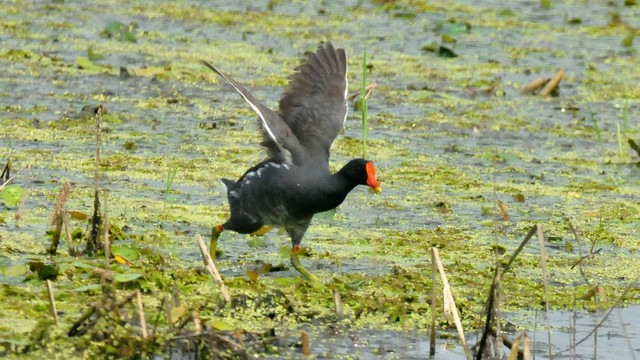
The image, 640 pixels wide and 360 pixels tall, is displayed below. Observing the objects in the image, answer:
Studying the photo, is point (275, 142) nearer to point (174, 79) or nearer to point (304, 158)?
point (304, 158)

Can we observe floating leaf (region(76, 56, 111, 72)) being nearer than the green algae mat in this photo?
No

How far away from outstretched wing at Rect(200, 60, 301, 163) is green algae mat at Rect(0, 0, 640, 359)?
56cm

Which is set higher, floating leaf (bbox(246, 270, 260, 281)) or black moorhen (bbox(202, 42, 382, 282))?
black moorhen (bbox(202, 42, 382, 282))

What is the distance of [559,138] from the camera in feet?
32.6

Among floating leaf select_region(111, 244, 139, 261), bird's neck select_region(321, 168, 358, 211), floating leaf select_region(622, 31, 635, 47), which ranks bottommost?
floating leaf select_region(111, 244, 139, 261)

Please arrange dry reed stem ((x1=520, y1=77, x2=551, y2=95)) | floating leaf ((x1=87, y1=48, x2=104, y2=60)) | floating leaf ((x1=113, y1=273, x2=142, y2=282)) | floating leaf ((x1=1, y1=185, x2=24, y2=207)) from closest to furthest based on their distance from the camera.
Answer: floating leaf ((x1=113, y1=273, x2=142, y2=282)) → floating leaf ((x1=1, y1=185, x2=24, y2=207)) → floating leaf ((x1=87, y1=48, x2=104, y2=60)) → dry reed stem ((x1=520, y1=77, x2=551, y2=95))

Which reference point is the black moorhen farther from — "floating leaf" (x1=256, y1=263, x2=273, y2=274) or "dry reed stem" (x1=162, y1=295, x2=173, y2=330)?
"dry reed stem" (x1=162, y1=295, x2=173, y2=330)

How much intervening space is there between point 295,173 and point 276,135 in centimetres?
21

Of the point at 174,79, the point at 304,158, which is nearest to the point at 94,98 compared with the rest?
the point at 174,79

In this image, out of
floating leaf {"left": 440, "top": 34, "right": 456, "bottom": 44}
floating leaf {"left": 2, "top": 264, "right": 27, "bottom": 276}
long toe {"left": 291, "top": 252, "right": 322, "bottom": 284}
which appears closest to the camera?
floating leaf {"left": 2, "top": 264, "right": 27, "bottom": 276}

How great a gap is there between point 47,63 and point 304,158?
17.9ft

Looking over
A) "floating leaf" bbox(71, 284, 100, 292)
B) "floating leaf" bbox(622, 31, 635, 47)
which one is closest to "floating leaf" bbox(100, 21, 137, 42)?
"floating leaf" bbox(622, 31, 635, 47)

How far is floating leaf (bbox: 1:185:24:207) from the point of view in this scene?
660 centimetres

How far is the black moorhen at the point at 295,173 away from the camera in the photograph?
587cm
